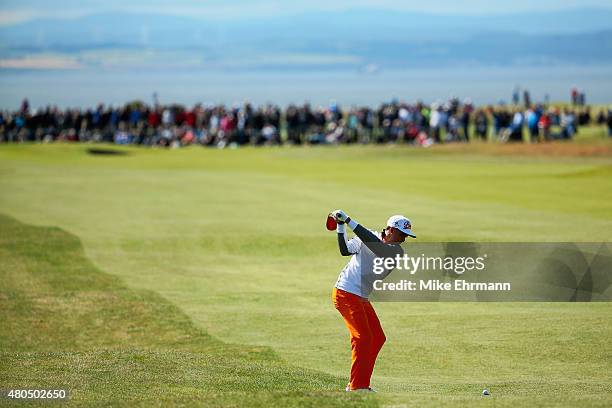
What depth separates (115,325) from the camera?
21875 millimetres

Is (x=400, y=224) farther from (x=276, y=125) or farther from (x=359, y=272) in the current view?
(x=276, y=125)

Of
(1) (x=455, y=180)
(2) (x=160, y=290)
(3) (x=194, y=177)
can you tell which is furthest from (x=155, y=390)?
(3) (x=194, y=177)

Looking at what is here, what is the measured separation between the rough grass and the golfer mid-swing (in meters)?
0.59

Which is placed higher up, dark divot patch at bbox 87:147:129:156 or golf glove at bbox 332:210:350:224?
golf glove at bbox 332:210:350:224

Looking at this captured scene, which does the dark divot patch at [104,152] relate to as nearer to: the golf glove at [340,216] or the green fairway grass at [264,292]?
the green fairway grass at [264,292]

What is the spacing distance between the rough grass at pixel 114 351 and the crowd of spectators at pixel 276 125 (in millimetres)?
36623

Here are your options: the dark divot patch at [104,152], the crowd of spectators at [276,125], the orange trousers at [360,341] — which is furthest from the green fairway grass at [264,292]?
the crowd of spectators at [276,125]

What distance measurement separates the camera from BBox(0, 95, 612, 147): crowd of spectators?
6406 cm

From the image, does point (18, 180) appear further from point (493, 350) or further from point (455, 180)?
point (493, 350)

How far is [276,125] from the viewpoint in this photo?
67.9 metres

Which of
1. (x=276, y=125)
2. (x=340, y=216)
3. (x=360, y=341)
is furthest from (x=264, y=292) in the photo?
(x=276, y=125)

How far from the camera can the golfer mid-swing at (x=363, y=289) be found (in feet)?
48.7

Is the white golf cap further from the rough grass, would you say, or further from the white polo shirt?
the rough grass

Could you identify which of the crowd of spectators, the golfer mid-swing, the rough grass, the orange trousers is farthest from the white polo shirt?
the crowd of spectators
